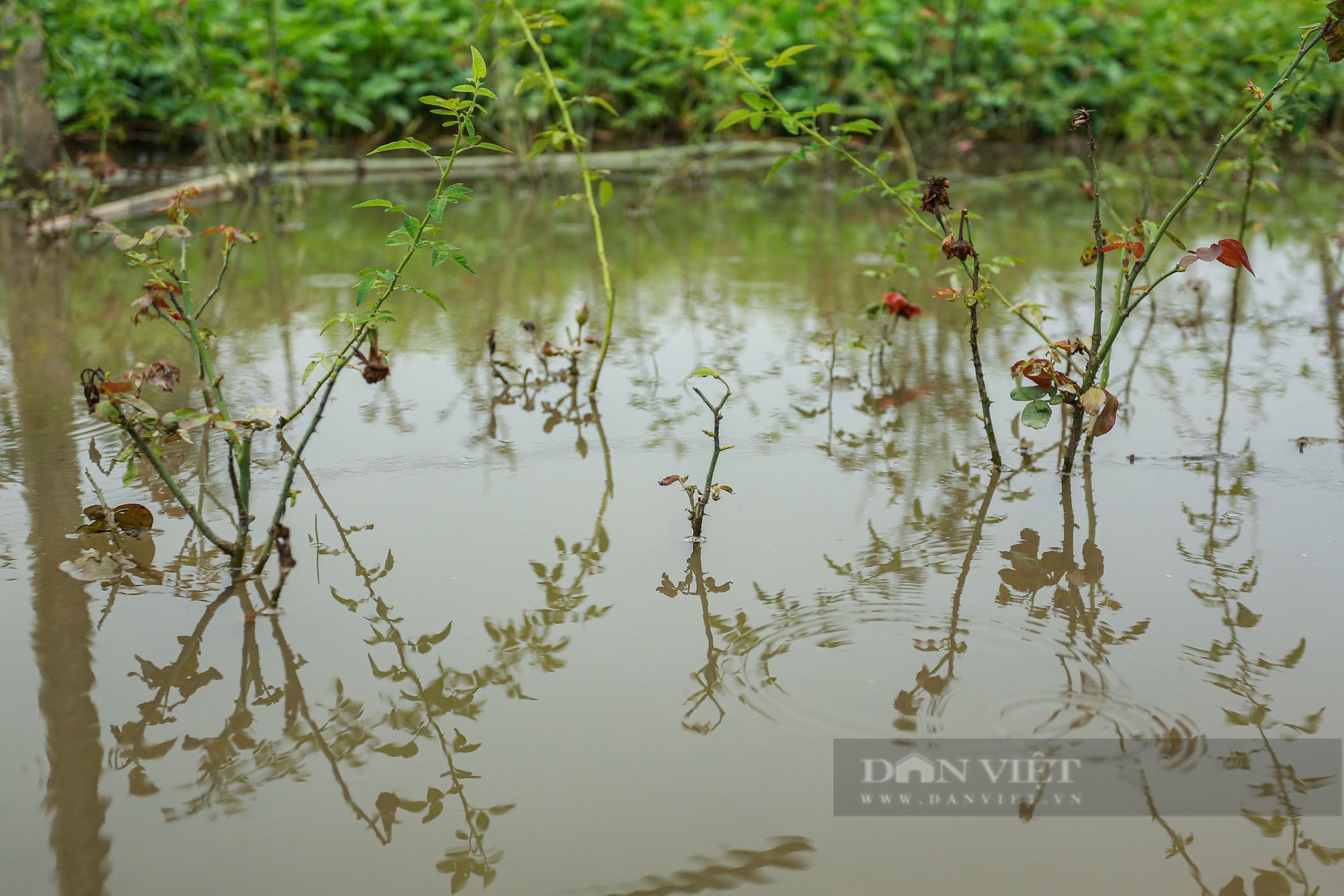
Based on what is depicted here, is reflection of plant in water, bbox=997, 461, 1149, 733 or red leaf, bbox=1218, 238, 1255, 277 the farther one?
red leaf, bbox=1218, 238, 1255, 277

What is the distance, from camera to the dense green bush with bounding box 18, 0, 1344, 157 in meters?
7.88

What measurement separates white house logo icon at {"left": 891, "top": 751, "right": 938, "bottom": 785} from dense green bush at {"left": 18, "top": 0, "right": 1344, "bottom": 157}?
6385 millimetres

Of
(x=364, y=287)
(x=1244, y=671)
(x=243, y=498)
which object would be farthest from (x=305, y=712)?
(x=1244, y=671)

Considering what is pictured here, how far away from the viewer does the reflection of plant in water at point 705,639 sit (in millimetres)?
1655

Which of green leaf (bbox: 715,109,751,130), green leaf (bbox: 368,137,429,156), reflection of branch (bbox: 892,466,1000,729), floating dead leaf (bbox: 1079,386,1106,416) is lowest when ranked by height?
reflection of branch (bbox: 892,466,1000,729)

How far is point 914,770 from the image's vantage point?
5.05 ft

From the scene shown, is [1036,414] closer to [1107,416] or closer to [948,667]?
[1107,416]

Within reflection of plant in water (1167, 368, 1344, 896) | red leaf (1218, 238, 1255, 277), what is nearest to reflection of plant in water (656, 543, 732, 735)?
reflection of plant in water (1167, 368, 1344, 896)

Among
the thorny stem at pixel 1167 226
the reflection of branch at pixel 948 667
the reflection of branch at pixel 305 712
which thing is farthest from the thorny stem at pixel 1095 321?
the reflection of branch at pixel 305 712

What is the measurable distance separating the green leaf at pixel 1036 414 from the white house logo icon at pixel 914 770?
3.24 ft

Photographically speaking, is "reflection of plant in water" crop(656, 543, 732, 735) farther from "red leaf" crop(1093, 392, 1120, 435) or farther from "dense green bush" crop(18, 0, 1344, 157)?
"dense green bush" crop(18, 0, 1344, 157)

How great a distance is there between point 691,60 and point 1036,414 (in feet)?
23.1

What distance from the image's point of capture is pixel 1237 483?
2.51 meters

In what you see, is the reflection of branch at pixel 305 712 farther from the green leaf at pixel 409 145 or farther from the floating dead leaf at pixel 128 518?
the green leaf at pixel 409 145
